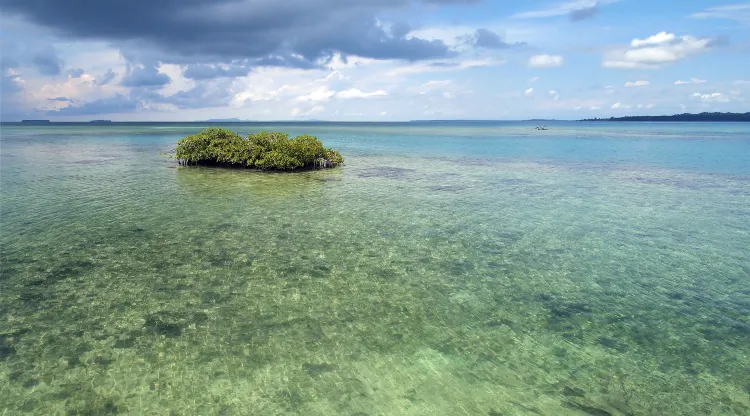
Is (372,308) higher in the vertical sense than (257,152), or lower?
lower

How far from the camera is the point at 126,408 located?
23.8 ft

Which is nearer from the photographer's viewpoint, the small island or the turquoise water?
the turquoise water

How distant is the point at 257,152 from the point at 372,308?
1152 inches

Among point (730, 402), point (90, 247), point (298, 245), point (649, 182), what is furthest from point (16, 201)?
point (649, 182)

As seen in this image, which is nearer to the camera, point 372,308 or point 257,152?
point 372,308

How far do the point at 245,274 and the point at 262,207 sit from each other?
9.50m

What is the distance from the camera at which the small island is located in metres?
36.5

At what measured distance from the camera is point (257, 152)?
3747cm

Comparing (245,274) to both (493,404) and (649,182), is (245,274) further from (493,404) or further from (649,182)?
(649,182)

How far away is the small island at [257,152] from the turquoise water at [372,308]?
1389 cm

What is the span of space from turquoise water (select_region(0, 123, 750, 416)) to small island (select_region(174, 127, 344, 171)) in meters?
13.9

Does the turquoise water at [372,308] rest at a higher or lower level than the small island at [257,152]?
lower

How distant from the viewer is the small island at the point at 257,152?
120ft

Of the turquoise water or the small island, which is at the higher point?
the small island
